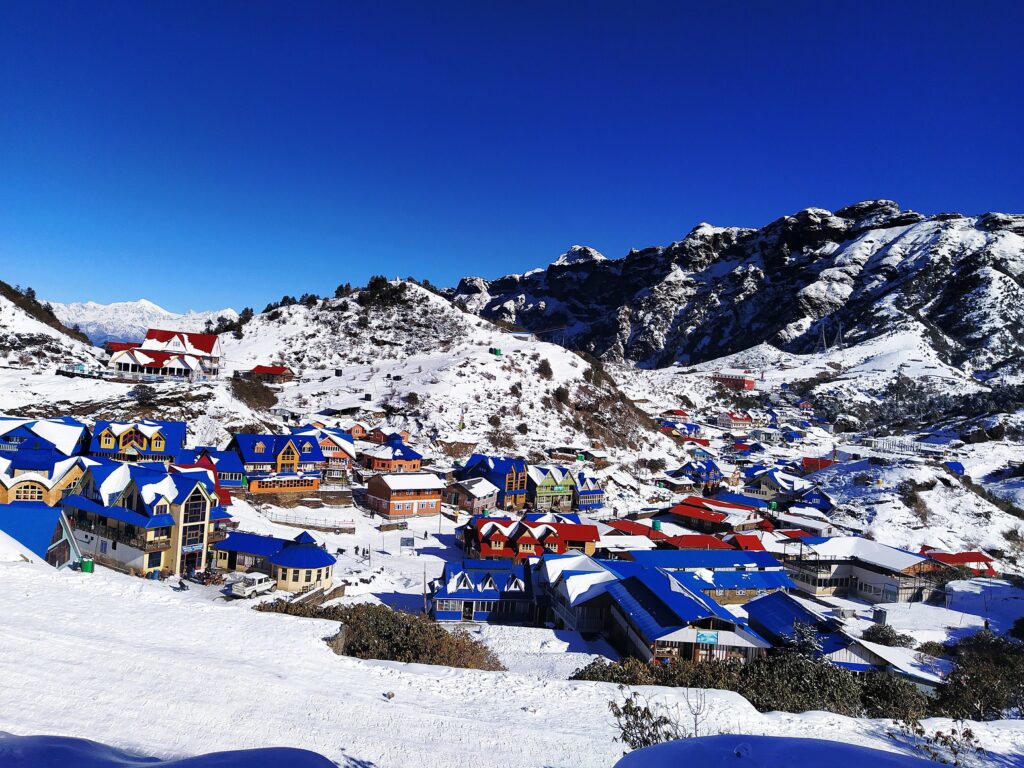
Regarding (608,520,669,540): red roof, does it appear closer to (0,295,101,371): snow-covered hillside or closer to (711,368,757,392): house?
(0,295,101,371): snow-covered hillside

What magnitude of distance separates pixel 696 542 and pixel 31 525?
3201cm

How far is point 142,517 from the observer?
22266 mm

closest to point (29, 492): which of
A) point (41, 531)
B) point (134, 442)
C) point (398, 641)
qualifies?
point (41, 531)

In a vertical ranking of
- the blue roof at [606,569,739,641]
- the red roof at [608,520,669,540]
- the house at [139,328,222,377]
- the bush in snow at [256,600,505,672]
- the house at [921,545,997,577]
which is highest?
the house at [139,328,222,377]

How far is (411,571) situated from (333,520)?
9137 mm

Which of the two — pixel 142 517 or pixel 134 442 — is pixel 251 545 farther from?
pixel 134 442

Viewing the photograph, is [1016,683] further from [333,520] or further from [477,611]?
[333,520]

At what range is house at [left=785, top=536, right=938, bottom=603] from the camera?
3069 cm

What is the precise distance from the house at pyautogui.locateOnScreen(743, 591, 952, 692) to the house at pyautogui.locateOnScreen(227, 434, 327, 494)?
29082 mm

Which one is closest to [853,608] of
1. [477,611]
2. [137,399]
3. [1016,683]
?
[1016,683]

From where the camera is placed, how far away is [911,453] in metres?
67.0

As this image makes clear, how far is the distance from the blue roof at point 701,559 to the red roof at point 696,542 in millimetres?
4151

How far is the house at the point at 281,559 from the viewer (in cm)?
2278

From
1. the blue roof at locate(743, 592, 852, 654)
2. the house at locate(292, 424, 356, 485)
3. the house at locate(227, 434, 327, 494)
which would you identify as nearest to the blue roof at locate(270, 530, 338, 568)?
the house at locate(227, 434, 327, 494)
